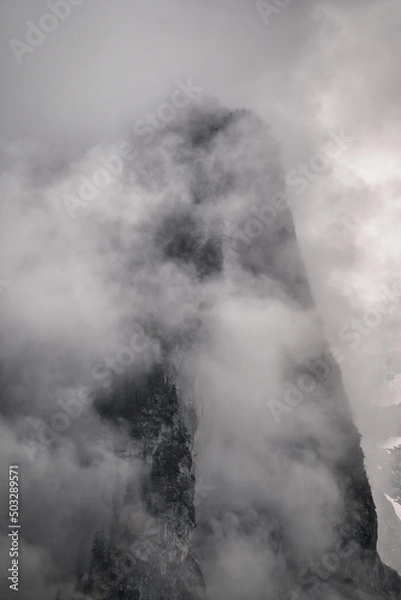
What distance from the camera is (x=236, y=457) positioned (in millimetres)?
73375

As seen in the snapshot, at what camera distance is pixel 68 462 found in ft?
180

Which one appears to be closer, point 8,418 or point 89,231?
point 8,418

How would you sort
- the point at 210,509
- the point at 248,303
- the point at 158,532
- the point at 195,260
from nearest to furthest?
the point at 158,532 < the point at 210,509 < the point at 195,260 < the point at 248,303

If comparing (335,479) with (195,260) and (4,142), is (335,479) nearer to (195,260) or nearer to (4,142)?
(195,260)

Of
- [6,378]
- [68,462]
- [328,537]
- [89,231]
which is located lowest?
[328,537]

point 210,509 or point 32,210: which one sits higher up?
point 32,210

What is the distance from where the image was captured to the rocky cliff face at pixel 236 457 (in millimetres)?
45781

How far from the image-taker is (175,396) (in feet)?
182

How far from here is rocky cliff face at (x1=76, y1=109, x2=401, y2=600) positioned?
150 ft

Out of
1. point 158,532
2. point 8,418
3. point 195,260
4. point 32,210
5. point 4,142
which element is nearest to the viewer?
point 158,532

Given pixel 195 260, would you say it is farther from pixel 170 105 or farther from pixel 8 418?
pixel 170 105

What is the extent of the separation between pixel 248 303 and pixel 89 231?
34.9m

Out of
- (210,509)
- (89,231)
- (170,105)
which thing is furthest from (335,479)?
(170,105)

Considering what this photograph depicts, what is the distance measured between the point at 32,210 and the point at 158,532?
7316 cm
